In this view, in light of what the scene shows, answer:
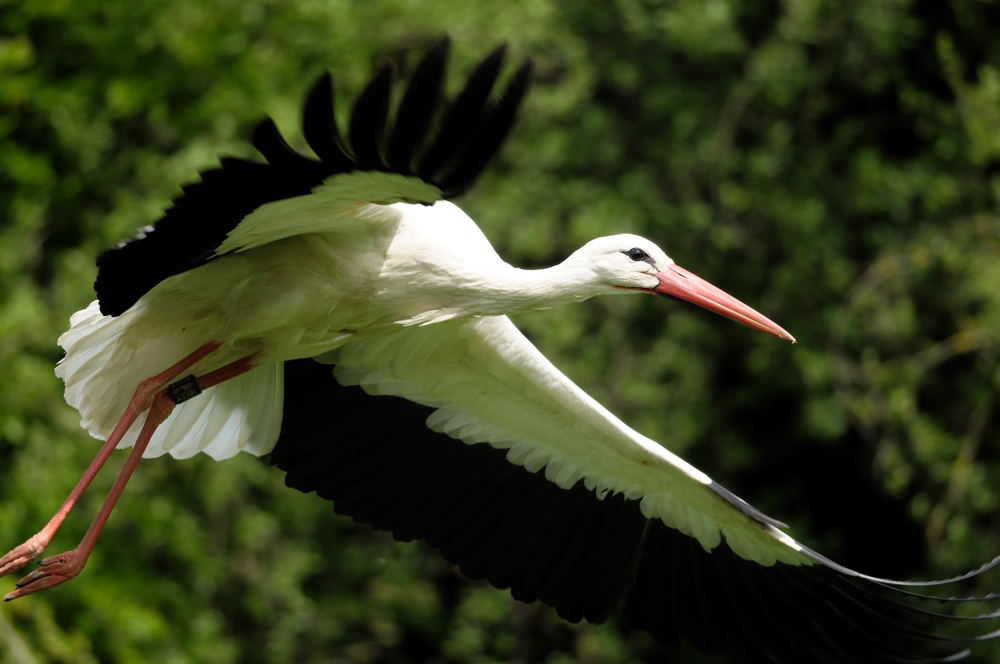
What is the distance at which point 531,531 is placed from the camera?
532 cm

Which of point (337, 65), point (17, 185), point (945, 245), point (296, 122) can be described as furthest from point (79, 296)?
point (945, 245)

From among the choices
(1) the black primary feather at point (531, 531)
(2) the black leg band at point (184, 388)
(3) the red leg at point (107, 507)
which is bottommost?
(1) the black primary feather at point (531, 531)

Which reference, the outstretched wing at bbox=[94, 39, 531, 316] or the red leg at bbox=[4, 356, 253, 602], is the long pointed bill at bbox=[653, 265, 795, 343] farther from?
the red leg at bbox=[4, 356, 253, 602]

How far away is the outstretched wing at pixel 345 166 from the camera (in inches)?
115

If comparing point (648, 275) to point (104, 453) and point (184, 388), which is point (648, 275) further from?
point (104, 453)

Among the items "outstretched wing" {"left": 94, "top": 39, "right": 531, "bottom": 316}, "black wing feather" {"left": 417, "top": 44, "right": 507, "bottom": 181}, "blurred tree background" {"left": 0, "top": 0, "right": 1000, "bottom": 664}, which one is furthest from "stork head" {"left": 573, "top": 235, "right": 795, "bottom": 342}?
"blurred tree background" {"left": 0, "top": 0, "right": 1000, "bottom": 664}

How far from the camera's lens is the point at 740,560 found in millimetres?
5184

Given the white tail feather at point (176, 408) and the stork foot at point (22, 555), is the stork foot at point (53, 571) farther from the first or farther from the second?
the white tail feather at point (176, 408)

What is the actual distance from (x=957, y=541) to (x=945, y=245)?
1962 mm

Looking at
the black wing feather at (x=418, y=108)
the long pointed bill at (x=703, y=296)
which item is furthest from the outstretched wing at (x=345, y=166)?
the long pointed bill at (x=703, y=296)

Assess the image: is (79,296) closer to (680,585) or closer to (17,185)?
(17,185)

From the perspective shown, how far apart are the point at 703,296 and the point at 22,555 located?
8.67 ft

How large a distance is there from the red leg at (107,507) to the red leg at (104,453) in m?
0.05

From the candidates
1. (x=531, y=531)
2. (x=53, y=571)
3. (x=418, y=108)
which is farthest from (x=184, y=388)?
(x=418, y=108)
